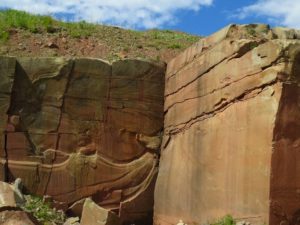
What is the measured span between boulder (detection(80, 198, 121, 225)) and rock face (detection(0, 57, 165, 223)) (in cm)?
155

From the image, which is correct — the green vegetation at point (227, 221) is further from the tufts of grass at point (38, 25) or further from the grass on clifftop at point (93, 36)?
the tufts of grass at point (38, 25)

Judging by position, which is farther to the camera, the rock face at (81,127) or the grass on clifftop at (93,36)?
the grass on clifftop at (93,36)

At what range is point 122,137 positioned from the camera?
44.6ft

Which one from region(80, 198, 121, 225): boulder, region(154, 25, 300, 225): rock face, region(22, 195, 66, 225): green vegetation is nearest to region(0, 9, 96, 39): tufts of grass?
region(154, 25, 300, 225): rock face

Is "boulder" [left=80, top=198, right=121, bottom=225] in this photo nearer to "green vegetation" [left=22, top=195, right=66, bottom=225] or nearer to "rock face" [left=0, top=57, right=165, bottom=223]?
"green vegetation" [left=22, top=195, right=66, bottom=225]

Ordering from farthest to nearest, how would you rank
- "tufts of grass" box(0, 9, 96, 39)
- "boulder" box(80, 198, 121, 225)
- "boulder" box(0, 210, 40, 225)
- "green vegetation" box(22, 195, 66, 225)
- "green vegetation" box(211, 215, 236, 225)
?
"tufts of grass" box(0, 9, 96, 39)
"green vegetation" box(22, 195, 66, 225)
"boulder" box(80, 198, 121, 225)
"boulder" box(0, 210, 40, 225)
"green vegetation" box(211, 215, 236, 225)

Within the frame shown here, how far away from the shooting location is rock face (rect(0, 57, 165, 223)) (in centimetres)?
1325

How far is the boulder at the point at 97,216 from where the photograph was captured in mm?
11344

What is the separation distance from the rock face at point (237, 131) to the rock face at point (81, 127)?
1.19 metres

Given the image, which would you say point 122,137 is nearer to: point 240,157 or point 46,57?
point 46,57

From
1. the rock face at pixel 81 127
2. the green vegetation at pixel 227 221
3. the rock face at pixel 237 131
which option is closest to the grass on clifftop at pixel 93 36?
the rock face at pixel 81 127

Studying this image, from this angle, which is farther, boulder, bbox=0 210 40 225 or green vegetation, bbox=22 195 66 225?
green vegetation, bbox=22 195 66 225

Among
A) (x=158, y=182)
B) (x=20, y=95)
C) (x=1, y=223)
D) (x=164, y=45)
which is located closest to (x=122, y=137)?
(x=158, y=182)

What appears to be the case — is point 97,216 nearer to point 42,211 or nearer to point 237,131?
point 42,211
